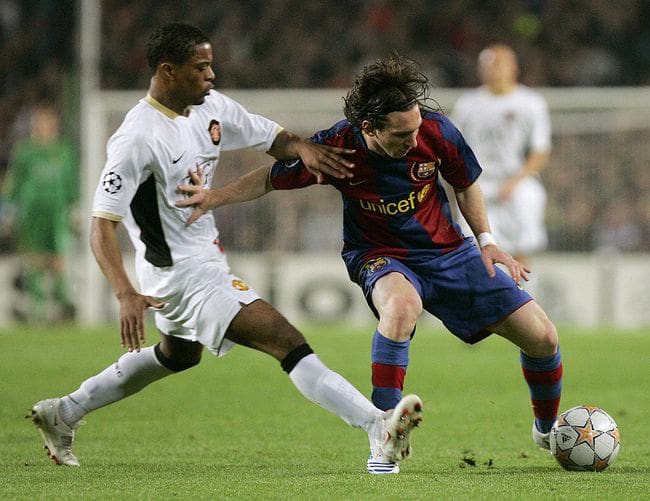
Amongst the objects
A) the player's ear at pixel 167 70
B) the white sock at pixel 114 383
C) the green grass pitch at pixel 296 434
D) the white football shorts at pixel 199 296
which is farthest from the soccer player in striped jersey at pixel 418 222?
the white sock at pixel 114 383

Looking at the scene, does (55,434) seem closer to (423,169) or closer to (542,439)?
(423,169)

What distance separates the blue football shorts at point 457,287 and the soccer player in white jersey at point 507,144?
570 centimetres

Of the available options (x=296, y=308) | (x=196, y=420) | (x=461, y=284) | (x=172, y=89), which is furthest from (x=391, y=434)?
(x=296, y=308)

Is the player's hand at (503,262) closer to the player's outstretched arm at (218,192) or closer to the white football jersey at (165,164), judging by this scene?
the player's outstretched arm at (218,192)

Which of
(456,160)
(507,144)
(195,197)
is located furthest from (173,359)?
(507,144)

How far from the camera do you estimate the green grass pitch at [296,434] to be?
16.0 feet

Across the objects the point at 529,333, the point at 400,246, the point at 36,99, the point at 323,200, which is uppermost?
the point at 36,99

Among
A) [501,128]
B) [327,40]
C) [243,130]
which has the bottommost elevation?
[243,130]

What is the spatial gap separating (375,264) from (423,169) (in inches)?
17.6

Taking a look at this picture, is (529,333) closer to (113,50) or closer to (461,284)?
(461,284)

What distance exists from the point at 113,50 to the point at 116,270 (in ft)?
50.1

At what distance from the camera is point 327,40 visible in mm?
19891

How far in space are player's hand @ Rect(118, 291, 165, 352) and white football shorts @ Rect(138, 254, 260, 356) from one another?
416 mm

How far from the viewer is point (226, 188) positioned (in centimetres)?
571
